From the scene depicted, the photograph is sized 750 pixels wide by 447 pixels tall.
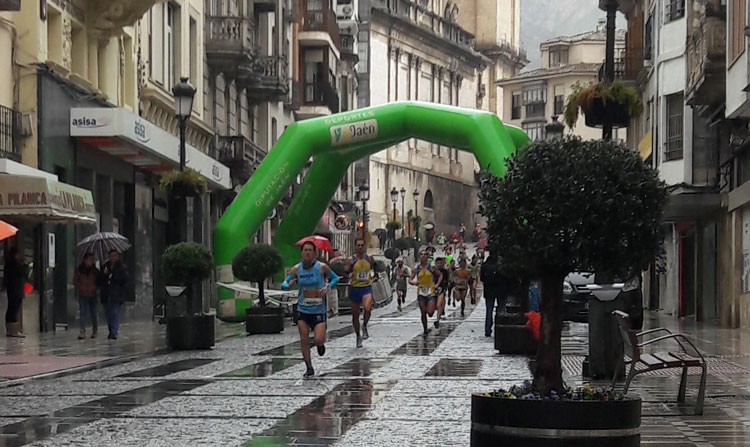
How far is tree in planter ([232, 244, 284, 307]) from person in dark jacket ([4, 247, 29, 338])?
5044 mm

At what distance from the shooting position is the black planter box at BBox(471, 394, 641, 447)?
7500mm

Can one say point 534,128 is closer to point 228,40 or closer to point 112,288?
point 228,40

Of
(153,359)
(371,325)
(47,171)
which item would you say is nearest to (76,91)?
(47,171)

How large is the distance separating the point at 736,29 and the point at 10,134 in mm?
13611

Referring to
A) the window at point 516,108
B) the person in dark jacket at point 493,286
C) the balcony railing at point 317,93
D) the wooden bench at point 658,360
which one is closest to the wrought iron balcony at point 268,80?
the balcony railing at point 317,93

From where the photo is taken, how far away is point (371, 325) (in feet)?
102

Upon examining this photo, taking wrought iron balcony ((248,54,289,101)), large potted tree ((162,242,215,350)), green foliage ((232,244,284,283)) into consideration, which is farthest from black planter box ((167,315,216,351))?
wrought iron balcony ((248,54,289,101))

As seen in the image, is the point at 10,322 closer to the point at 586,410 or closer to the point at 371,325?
the point at 371,325

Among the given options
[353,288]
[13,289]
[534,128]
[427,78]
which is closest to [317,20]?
[13,289]

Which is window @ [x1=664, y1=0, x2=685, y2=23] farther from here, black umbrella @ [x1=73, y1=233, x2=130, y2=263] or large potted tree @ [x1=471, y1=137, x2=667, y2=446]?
large potted tree @ [x1=471, y1=137, x2=667, y2=446]

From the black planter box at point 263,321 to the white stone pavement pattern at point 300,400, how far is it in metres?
5.58

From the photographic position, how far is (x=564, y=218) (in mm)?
8422

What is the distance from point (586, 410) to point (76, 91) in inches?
940

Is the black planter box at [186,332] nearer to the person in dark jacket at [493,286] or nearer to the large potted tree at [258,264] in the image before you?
the person in dark jacket at [493,286]
